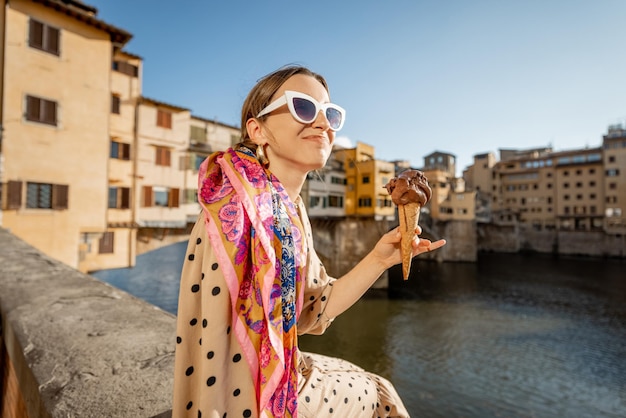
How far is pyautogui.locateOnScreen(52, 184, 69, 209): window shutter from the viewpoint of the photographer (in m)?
13.9

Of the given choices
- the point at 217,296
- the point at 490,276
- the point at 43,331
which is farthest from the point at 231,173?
the point at 490,276

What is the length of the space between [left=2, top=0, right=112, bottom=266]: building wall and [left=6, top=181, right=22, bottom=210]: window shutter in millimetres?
179

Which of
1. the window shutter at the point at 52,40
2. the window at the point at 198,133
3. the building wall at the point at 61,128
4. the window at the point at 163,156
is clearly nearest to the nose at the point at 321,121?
the building wall at the point at 61,128

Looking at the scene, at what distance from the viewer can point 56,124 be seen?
14.0 metres

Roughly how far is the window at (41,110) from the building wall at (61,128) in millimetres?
156

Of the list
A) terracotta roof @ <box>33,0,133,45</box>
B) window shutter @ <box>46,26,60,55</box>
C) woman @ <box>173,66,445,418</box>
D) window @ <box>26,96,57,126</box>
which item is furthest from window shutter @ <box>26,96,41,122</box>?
woman @ <box>173,66,445,418</box>

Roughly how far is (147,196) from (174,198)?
1.66m

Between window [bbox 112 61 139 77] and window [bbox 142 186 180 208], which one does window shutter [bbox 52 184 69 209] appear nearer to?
window [bbox 142 186 180 208]

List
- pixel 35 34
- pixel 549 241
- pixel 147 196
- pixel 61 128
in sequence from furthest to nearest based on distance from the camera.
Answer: pixel 549 241 < pixel 147 196 < pixel 61 128 < pixel 35 34

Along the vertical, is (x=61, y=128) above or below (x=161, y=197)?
above

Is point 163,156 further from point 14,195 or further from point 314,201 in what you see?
point 314,201

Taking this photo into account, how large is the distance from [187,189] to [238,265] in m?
21.0

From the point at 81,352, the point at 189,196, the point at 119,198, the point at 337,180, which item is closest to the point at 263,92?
the point at 81,352

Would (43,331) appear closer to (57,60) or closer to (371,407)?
(371,407)
